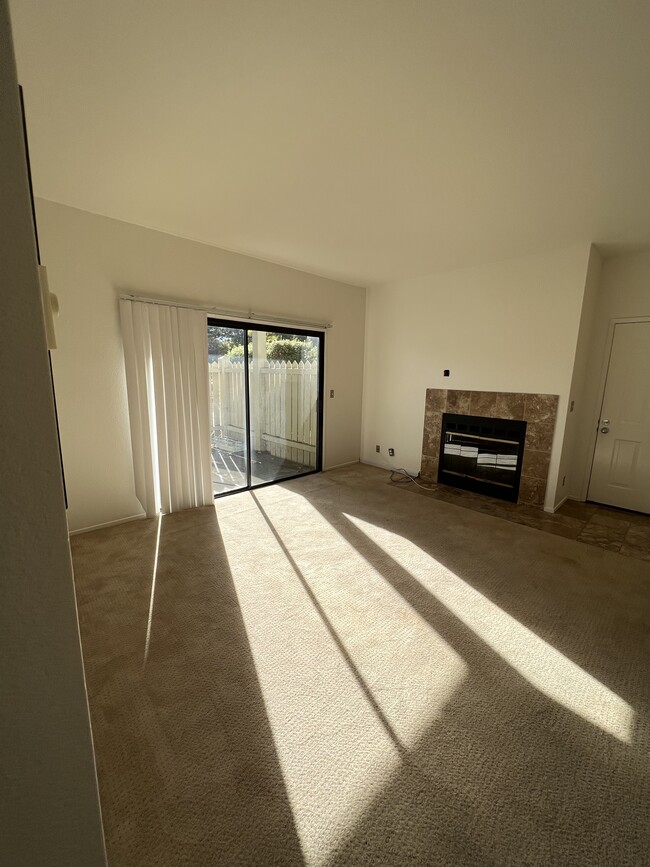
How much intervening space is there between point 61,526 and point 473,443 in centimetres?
426

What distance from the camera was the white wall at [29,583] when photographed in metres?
0.43

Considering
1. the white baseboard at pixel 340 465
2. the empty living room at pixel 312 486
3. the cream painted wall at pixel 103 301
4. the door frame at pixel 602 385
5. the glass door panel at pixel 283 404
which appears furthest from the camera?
the white baseboard at pixel 340 465

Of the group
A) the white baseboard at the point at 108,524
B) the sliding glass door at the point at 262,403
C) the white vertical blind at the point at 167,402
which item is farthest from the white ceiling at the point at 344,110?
the white baseboard at the point at 108,524

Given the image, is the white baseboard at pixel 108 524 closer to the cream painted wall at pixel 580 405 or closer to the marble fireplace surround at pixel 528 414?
the marble fireplace surround at pixel 528 414

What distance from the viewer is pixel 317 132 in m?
1.82

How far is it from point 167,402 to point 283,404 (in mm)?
1481

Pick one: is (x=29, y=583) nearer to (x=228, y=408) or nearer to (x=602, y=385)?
(x=228, y=408)

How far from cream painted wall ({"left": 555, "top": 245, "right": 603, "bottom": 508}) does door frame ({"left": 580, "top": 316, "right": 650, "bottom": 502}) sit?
54 millimetres

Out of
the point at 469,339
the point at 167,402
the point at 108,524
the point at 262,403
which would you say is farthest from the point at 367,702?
the point at 469,339

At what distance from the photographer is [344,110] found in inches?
65.6

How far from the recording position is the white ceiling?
1262mm

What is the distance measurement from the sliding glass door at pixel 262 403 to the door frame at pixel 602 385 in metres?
3.12

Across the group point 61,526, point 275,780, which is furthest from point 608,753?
point 61,526

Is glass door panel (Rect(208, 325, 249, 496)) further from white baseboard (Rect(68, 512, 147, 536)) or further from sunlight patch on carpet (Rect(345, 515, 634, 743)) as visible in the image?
sunlight patch on carpet (Rect(345, 515, 634, 743))
